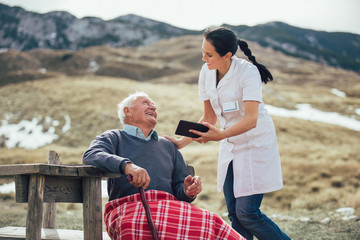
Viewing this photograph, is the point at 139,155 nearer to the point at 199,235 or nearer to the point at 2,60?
the point at 199,235

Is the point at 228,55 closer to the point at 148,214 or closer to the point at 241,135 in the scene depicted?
the point at 241,135

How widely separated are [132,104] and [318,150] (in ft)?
62.1

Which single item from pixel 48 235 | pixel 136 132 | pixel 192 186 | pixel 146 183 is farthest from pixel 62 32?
pixel 146 183

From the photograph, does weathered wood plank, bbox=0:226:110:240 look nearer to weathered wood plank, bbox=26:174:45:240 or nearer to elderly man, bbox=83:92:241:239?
elderly man, bbox=83:92:241:239

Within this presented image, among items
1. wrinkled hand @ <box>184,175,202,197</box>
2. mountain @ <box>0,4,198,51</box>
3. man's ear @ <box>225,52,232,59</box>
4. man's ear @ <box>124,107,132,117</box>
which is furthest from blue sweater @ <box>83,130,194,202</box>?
mountain @ <box>0,4,198,51</box>

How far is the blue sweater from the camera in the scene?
3160 mm

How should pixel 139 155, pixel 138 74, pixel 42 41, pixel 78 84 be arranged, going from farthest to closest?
pixel 42 41
pixel 138 74
pixel 78 84
pixel 139 155

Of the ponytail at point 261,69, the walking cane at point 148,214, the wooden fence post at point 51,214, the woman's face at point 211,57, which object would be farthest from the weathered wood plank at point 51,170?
the wooden fence post at point 51,214

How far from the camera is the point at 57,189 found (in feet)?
9.51

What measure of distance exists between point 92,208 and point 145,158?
2.25 ft

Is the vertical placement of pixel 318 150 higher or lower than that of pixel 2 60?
lower

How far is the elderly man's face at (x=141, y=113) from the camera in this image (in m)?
3.62

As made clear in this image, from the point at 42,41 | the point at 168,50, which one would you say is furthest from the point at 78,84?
the point at 42,41

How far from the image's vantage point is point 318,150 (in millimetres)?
20688
